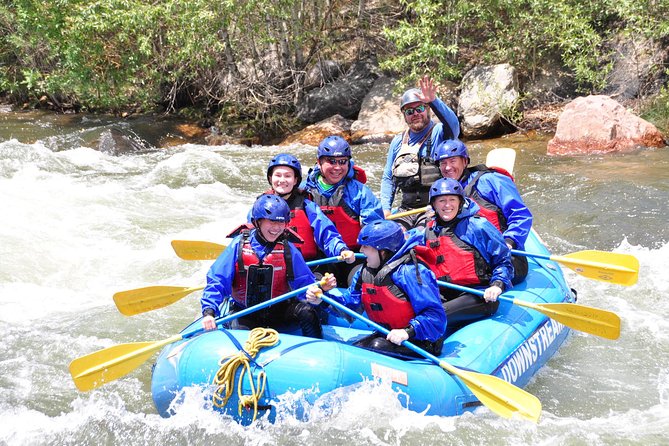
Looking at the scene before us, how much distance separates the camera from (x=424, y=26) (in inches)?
455

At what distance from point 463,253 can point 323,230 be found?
2.97ft

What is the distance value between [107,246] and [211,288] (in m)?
3.75

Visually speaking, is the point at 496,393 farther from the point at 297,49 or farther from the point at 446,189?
the point at 297,49

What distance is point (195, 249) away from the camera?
5176 millimetres

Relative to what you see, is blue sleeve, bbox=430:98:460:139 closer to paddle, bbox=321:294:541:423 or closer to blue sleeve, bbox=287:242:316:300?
blue sleeve, bbox=287:242:316:300

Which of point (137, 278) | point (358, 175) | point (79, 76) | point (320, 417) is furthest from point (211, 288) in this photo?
point (79, 76)

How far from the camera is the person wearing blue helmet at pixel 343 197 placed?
15.8ft

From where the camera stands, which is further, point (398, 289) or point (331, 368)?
point (398, 289)

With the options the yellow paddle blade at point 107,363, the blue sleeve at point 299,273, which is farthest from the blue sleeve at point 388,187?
the yellow paddle blade at point 107,363

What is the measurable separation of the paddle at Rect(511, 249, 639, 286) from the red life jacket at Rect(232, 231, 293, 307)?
5.39 ft

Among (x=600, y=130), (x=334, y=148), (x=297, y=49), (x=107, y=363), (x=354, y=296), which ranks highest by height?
(x=297, y=49)

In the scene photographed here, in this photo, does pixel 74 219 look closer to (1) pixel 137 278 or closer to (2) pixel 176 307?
(1) pixel 137 278

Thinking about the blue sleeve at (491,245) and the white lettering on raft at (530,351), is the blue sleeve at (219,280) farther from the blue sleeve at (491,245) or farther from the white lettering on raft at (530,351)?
the white lettering on raft at (530,351)

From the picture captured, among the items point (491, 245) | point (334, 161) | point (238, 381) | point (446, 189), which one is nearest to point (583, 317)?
point (491, 245)
